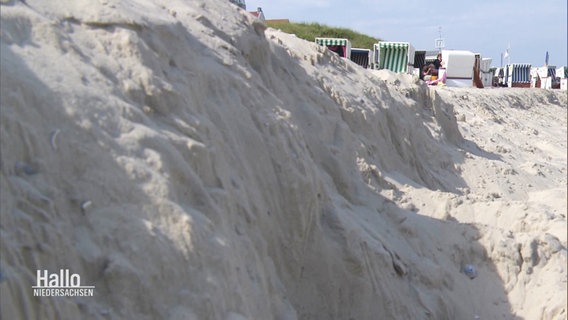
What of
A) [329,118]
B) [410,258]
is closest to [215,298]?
[410,258]

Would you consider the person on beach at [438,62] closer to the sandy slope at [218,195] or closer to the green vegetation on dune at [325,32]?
the green vegetation on dune at [325,32]

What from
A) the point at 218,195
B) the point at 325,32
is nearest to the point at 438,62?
the point at 325,32

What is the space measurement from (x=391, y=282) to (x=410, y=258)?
0.66 metres

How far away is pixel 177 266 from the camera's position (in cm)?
425

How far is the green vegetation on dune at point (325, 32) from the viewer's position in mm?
31211

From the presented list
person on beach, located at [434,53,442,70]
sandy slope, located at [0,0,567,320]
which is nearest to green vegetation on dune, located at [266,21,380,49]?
person on beach, located at [434,53,442,70]

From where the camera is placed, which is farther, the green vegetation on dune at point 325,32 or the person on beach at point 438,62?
the green vegetation on dune at point 325,32

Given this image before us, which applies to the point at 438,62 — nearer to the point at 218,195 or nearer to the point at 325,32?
the point at 325,32

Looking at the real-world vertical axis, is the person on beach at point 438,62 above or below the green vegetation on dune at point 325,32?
below

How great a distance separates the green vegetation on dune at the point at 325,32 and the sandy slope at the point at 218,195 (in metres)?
20.7

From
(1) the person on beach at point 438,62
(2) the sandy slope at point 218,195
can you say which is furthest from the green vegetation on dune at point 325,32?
(2) the sandy slope at point 218,195
